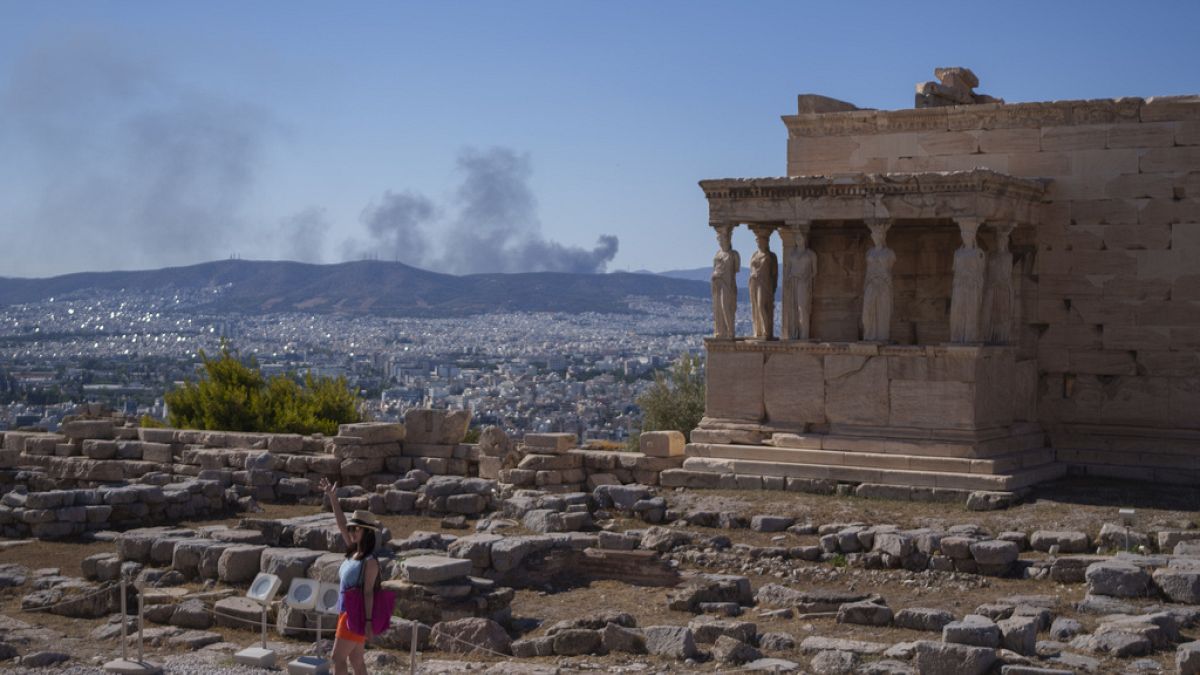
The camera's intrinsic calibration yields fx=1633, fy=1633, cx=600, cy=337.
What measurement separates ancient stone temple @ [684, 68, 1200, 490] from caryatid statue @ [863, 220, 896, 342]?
2 cm

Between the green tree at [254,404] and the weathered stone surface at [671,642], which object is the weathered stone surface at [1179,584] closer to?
the weathered stone surface at [671,642]

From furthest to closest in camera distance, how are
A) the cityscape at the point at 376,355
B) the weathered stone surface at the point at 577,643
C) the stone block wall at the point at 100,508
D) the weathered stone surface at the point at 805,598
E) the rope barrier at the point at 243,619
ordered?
the cityscape at the point at 376,355
the stone block wall at the point at 100,508
the weathered stone surface at the point at 805,598
the rope barrier at the point at 243,619
the weathered stone surface at the point at 577,643

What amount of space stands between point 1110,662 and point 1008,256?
27.2 ft

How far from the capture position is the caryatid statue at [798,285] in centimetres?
1908

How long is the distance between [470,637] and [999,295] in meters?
8.91

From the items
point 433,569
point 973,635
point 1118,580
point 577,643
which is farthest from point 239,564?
point 1118,580

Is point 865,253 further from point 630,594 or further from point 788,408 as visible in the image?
point 630,594

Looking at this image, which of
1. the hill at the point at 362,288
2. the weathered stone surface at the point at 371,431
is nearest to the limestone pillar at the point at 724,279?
the weathered stone surface at the point at 371,431

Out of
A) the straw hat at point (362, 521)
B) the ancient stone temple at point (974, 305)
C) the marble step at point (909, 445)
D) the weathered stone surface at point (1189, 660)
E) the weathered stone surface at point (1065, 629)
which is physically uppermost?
the ancient stone temple at point (974, 305)

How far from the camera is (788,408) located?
19031 mm

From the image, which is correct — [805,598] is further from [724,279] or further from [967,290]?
[724,279]

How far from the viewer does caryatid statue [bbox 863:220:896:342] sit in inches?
725

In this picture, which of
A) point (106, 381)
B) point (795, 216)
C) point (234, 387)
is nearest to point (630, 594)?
point (795, 216)

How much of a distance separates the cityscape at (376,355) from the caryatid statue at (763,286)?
931 centimetres
